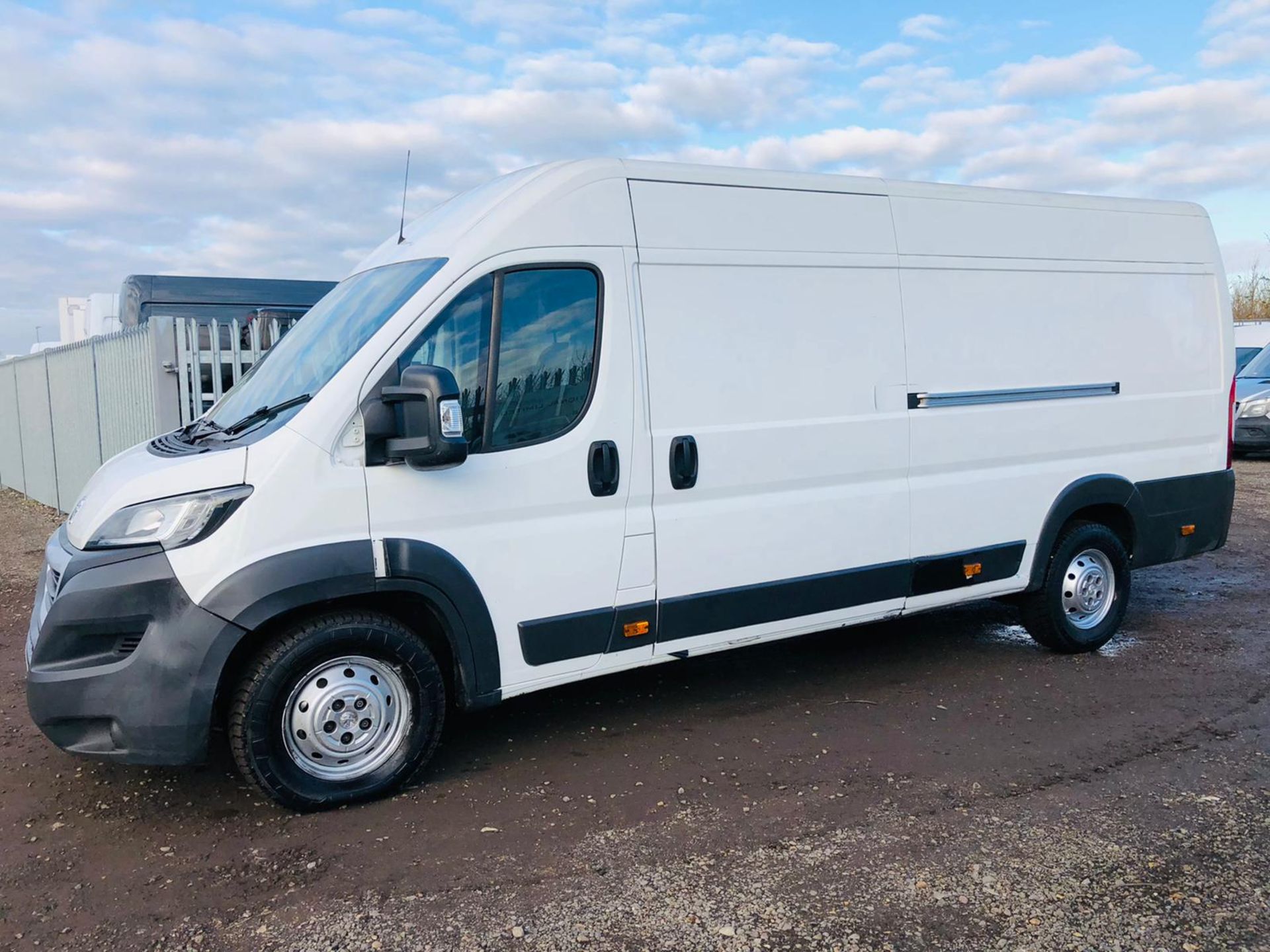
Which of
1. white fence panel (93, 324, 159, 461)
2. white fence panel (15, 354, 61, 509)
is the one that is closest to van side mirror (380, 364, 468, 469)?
white fence panel (93, 324, 159, 461)

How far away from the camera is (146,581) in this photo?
3.78 metres

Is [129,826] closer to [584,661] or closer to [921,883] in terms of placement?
[584,661]

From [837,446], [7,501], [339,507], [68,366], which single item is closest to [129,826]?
[339,507]

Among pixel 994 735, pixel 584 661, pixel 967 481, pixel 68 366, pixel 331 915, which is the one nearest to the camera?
pixel 331 915

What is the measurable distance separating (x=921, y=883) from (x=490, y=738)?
7.13 feet

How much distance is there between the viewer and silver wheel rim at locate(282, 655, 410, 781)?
4.07 meters

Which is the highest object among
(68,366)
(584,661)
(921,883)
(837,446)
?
(68,366)

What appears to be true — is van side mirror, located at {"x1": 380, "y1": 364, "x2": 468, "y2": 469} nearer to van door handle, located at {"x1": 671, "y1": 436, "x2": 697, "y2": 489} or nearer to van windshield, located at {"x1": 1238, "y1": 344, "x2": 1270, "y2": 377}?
van door handle, located at {"x1": 671, "y1": 436, "x2": 697, "y2": 489}

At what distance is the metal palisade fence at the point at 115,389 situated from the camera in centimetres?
917

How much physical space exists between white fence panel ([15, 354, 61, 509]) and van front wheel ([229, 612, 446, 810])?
441 inches

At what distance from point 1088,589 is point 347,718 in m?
4.35

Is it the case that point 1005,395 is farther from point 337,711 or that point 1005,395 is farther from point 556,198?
point 337,711

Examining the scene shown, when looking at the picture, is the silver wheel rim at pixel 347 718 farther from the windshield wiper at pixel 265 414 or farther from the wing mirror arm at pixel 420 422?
the windshield wiper at pixel 265 414

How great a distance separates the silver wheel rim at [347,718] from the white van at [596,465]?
0.04 ft
